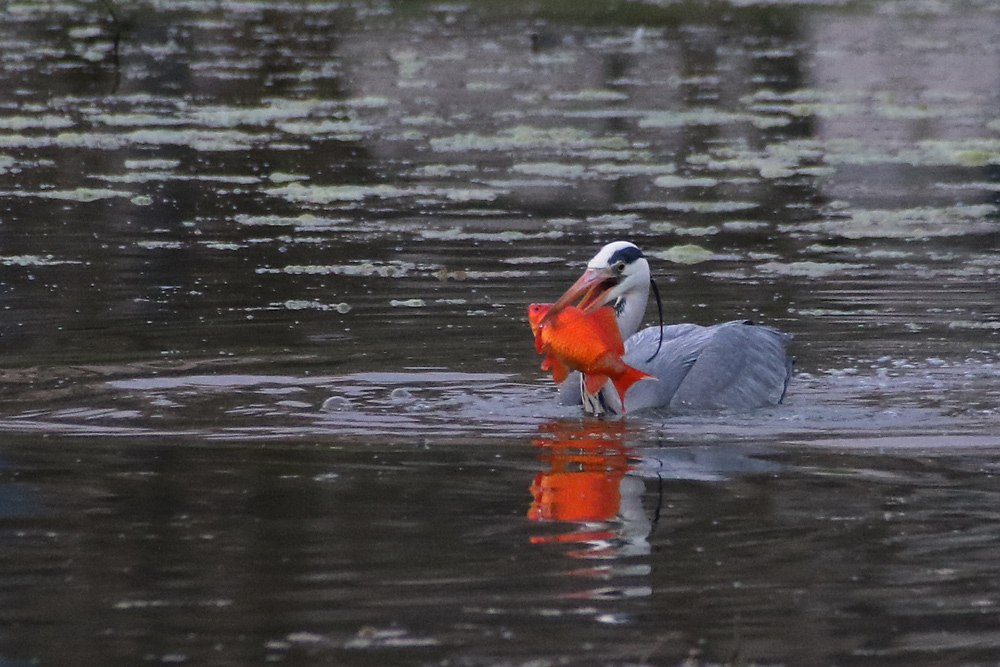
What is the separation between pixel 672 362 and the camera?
922 centimetres

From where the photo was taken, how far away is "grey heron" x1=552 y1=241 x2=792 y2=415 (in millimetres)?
9039

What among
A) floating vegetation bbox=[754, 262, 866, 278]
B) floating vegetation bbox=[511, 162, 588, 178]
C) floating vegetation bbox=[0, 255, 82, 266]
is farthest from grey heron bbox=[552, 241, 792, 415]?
floating vegetation bbox=[511, 162, 588, 178]

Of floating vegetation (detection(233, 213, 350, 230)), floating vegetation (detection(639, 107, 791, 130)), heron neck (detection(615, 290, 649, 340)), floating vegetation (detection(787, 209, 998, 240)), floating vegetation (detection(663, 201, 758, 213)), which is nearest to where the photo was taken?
heron neck (detection(615, 290, 649, 340))

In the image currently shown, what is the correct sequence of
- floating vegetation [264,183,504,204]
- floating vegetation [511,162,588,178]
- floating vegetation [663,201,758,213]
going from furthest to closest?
floating vegetation [511,162,588,178]
floating vegetation [264,183,504,204]
floating vegetation [663,201,758,213]

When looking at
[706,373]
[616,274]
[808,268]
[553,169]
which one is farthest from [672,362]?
[553,169]

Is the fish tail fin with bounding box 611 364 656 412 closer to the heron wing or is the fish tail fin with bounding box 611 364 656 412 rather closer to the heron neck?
the heron wing

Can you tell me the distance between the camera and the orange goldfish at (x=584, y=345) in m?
8.50

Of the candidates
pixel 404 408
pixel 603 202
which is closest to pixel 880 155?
pixel 603 202

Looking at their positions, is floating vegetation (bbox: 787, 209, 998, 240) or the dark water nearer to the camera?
the dark water

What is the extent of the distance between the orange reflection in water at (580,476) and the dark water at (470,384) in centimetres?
3

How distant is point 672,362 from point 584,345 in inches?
32.0

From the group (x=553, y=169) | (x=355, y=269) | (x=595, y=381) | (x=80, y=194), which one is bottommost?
(x=595, y=381)

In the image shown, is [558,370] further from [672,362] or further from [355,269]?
[355,269]

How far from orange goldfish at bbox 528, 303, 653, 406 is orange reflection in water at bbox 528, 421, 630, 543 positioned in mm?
239
